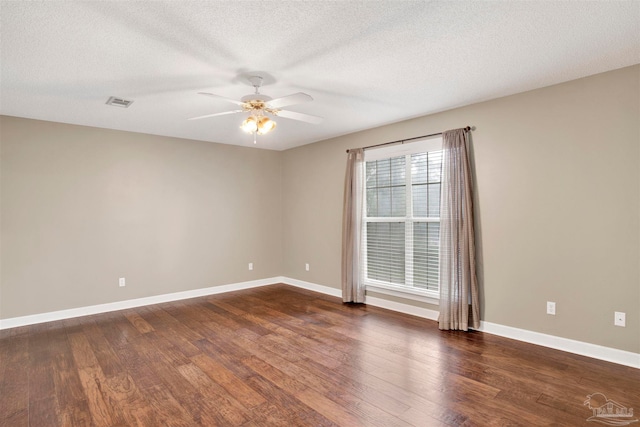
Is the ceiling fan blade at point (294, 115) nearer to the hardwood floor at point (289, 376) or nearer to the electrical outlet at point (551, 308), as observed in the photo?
the hardwood floor at point (289, 376)

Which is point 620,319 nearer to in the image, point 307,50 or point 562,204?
point 562,204

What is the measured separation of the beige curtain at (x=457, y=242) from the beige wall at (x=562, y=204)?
0.14 m

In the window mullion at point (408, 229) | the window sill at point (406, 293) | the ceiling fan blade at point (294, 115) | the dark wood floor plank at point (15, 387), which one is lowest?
the dark wood floor plank at point (15, 387)

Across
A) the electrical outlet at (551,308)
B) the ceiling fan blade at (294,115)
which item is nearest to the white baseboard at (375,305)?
the electrical outlet at (551,308)

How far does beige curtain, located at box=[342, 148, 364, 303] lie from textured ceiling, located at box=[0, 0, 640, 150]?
1309 mm

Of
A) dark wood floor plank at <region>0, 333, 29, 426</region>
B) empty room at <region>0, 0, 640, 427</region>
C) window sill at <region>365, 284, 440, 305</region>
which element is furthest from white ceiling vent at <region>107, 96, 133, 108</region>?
A: window sill at <region>365, 284, 440, 305</region>

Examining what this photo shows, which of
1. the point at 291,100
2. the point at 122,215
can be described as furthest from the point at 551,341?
the point at 122,215

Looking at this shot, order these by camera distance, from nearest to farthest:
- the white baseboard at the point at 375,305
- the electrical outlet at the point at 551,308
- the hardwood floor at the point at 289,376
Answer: the hardwood floor at the point at 289,376, the white baseboard at the point at 375,305, the electrical outlet at the point at 551,308

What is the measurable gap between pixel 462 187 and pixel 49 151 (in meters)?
5.18

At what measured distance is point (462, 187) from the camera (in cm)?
388

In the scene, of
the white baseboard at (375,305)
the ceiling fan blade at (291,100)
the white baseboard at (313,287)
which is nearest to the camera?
the ceiling fan blade at (291,100)

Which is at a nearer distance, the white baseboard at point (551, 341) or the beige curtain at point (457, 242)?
the white baseboard at point (551, 341)

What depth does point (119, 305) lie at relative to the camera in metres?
4.84

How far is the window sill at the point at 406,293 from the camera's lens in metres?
4.25
